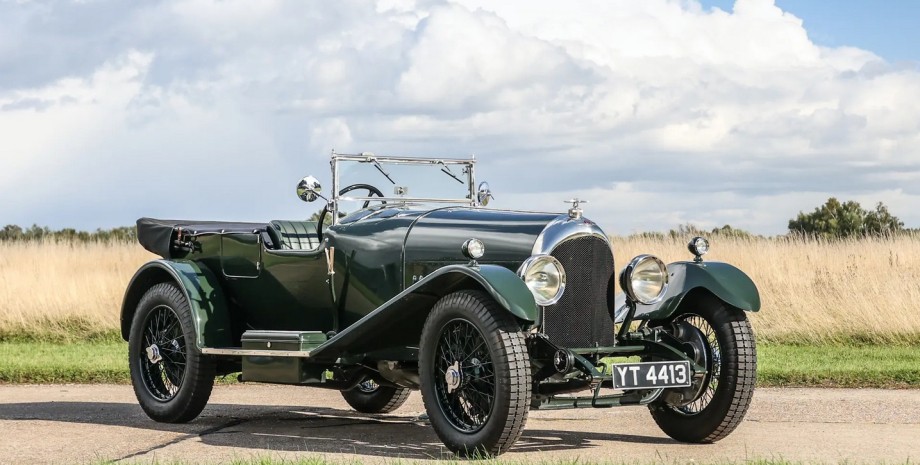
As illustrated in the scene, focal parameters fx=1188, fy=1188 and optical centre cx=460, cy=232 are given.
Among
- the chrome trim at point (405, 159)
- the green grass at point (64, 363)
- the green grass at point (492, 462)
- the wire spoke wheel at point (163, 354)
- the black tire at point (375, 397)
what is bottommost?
the green grass at point (64, 363)

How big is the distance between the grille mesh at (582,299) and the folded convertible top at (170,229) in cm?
289

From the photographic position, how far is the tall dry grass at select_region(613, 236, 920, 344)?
550 inches

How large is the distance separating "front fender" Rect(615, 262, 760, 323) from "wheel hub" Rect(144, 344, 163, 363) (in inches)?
131

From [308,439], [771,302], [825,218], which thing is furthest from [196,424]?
[825,218]

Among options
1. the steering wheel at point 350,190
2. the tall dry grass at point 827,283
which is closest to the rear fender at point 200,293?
the steering wheel at point 350,190

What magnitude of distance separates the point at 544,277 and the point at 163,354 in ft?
11.0

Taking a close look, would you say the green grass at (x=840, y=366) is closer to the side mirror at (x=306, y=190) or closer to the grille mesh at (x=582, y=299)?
the grille mesh at (x=582, y=299)

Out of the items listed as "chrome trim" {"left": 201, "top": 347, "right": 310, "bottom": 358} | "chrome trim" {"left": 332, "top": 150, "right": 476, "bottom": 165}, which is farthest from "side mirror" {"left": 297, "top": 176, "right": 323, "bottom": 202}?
"chrome trim" {"left": 201, "top": 347, "right": 310, "bottom": 358}

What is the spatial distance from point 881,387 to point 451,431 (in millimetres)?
5607

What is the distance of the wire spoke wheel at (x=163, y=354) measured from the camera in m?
8.40

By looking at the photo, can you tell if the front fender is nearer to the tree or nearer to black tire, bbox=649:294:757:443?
black tire, bbox=649:294:757:443

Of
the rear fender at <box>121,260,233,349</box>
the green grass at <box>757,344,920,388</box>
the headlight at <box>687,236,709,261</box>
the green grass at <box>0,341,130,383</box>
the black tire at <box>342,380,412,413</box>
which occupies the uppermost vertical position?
the headlight at <box>687,236,709,261</box>

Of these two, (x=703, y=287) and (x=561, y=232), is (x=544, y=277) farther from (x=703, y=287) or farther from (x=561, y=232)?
(x=703, y=287)

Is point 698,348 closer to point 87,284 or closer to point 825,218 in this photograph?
point 87,284
